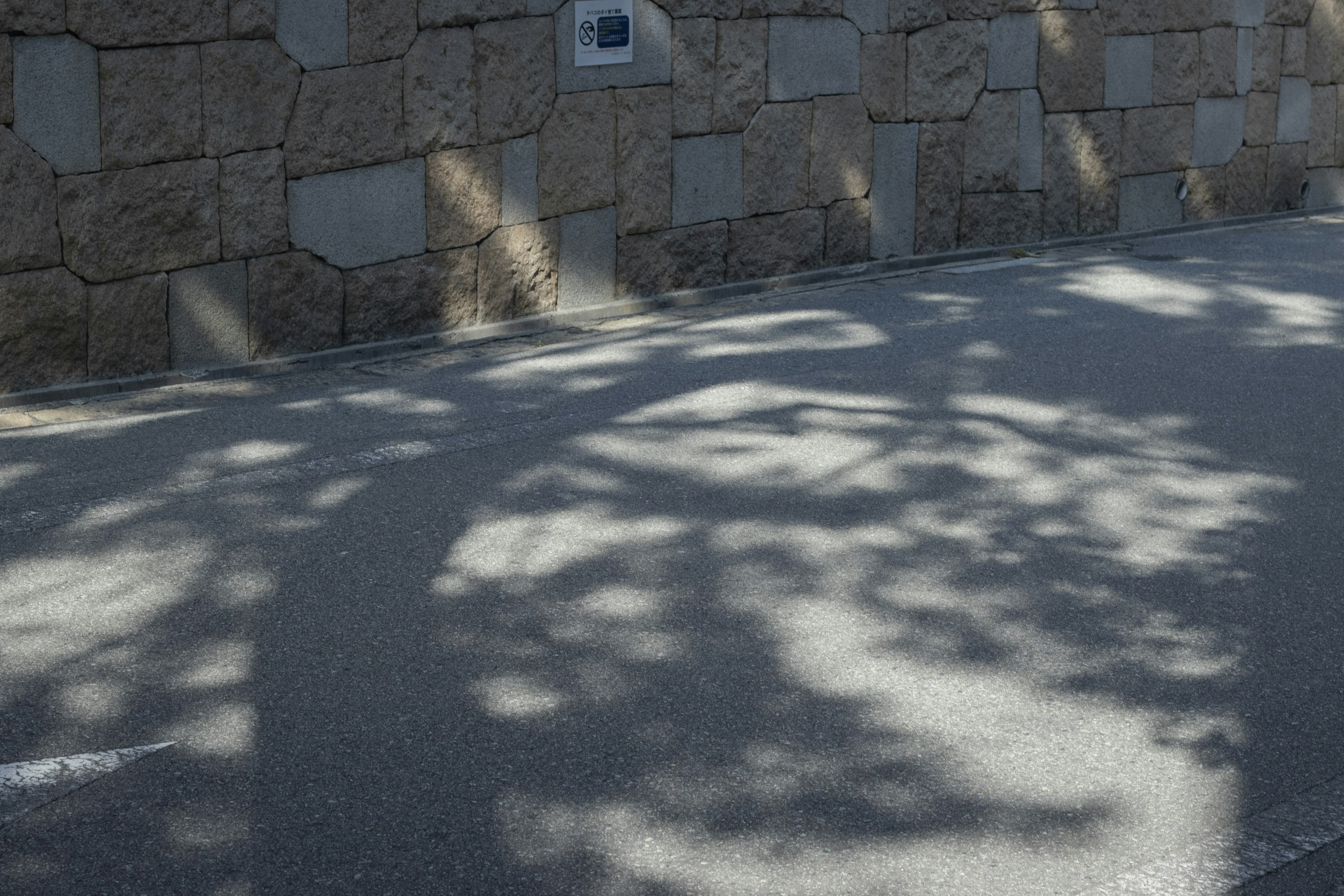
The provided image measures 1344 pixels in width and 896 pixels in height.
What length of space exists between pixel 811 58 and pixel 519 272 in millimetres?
2371

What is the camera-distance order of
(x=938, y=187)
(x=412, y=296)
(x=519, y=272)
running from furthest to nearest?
(x=938, y=187)
(x=519, y=272)
(x=412, y=296)

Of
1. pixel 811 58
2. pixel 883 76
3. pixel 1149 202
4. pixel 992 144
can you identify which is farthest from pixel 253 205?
pixel 1149 202

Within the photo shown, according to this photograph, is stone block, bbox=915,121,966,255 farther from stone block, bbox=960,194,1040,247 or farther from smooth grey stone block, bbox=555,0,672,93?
smooth grey stone block, bbox=555,0,672,93

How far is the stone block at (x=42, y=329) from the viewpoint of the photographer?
6.67m

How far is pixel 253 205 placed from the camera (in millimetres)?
7340

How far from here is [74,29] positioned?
6617 mm

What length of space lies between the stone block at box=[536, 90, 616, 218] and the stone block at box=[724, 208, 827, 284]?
99 cm

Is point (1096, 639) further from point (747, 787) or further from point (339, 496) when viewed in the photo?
point (339, 496)

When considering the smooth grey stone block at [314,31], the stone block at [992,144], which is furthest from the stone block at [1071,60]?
the smooth grey stone block at [314,31]

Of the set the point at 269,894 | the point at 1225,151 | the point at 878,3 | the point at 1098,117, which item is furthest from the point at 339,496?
the point at 1225,151

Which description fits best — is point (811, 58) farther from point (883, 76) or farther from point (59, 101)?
point (59, 101)

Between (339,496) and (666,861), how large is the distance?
2.56m

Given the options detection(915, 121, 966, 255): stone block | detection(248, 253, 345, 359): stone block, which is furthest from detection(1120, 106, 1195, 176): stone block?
detection(248, 253, 345, 359): stone block

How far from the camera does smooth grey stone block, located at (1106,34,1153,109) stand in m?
10.9
